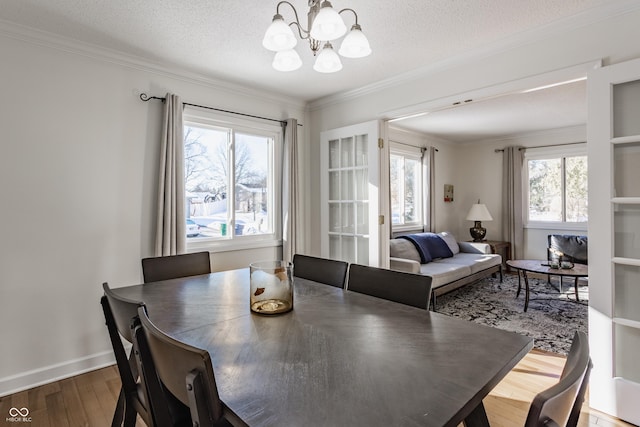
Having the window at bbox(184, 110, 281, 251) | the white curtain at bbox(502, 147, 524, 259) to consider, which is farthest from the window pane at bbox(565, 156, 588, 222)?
the window at bbox(184, 110, 281, 251)

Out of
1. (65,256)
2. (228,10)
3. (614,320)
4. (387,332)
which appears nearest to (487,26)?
(228,10)

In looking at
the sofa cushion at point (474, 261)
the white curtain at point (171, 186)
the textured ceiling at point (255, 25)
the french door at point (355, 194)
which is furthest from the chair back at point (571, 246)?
the white curtain at point (171, 186)

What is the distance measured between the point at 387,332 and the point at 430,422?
1.77ft

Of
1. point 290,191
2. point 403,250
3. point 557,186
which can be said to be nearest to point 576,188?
point 557,186

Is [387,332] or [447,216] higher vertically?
[447,216]

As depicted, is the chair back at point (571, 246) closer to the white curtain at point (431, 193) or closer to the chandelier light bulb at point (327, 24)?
the white curtain at point (431, 193)

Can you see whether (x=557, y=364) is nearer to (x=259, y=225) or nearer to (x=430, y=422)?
(x=430, y=422)

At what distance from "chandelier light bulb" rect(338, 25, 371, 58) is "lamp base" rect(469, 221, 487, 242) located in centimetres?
526

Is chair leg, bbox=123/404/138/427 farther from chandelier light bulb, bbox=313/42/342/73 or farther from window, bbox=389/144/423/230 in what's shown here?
window, bbox=389/144/423/230

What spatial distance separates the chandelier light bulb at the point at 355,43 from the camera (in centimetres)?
160

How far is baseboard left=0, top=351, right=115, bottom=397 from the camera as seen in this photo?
226 cm

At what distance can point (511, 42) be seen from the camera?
2410 millimetres

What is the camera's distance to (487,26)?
2.26 m

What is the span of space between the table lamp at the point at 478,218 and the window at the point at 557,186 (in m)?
0.83
